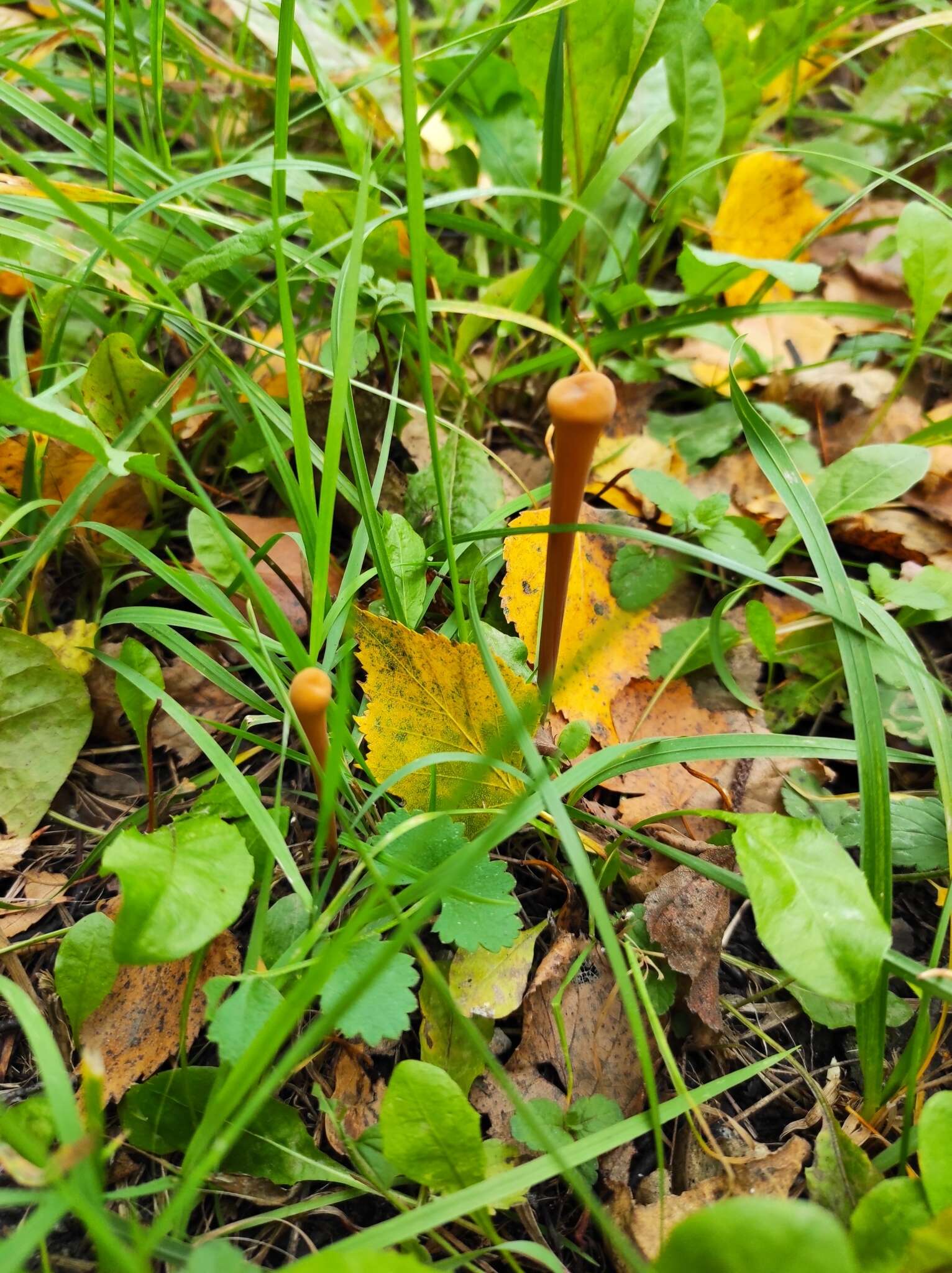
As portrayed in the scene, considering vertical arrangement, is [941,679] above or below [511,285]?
below

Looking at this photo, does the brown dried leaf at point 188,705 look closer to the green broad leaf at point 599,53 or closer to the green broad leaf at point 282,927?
the green broad leaf at point 282,927

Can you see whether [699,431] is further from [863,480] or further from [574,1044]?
[574,1044]

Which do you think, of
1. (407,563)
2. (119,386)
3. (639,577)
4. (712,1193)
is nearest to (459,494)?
(407,563)

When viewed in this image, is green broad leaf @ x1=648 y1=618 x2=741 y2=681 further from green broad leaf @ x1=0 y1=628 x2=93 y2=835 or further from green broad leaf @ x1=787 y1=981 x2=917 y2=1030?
green broad leaf @ x1=0 y1=628 x2=93 y2=835

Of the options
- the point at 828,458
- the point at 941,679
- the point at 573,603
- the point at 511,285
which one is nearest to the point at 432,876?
the point at 573,603

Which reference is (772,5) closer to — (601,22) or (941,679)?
(601,22)

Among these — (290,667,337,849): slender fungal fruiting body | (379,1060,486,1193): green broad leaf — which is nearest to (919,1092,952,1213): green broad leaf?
(379,1060,486,1193): green broad leaf
